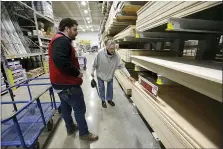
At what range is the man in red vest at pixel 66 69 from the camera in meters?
1.58

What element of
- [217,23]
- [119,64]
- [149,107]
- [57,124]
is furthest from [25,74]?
[217,23]

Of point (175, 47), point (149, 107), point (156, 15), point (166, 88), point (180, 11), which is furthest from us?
point (175, 47)

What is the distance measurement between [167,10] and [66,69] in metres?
1.32

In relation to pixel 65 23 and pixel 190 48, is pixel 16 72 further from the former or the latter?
pixel 190 48

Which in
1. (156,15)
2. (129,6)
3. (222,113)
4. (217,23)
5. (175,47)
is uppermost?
(129,6)

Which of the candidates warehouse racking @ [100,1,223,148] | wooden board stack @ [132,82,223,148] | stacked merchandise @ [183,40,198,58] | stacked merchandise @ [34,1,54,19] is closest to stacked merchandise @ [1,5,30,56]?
stacked merchandise @ [34,1,54,19]

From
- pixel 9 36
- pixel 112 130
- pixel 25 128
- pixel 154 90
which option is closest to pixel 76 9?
pixel 9 36

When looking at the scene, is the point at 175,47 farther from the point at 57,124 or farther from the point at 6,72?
the point at 6,72

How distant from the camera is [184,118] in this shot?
1249 millimetres

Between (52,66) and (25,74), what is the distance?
14.3ft

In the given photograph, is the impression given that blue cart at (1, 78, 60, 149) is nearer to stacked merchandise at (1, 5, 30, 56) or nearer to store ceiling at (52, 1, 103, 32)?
stacked merchandise at (1, 5, 30, 56)

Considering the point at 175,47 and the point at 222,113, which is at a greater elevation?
the point at 175,47

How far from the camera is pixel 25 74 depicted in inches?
203

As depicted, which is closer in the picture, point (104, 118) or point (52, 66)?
point (52, 66)
